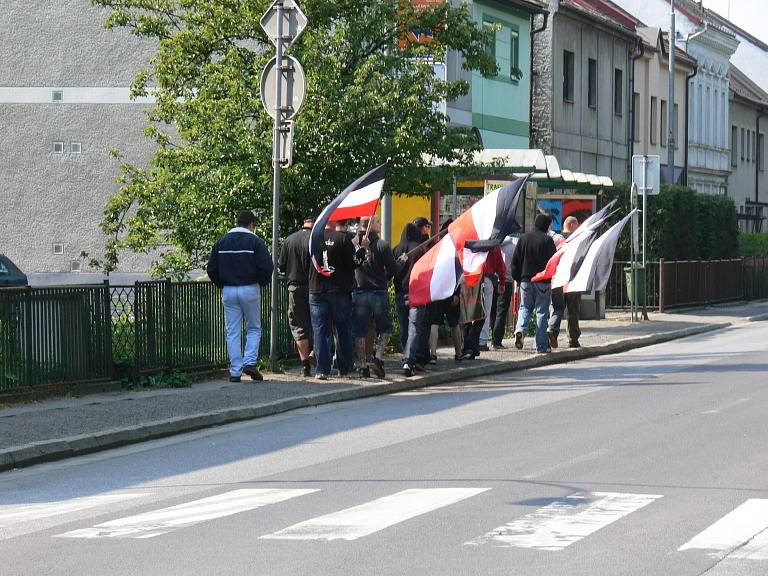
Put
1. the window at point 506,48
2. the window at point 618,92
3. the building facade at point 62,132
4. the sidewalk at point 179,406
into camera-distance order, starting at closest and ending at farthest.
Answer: the sidewalk at point 179,406, the building facade at point 62,132, the window at point 506,48, the window at point 618,92

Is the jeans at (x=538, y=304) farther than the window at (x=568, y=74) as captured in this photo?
No

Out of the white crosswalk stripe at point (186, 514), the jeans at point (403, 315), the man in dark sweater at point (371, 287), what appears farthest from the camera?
the jeans at point (403, 315)

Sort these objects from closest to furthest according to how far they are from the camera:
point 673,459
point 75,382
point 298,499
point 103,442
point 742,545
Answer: point 742,545 < point 298,499 < point 673,459 < point 103,442 < point 75,382

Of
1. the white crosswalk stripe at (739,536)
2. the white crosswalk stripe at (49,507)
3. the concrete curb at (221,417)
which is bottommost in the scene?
the white crosswalk stripe at (49,507)

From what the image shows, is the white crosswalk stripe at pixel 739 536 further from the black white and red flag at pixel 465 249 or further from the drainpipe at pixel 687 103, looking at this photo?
the drainpipe at pixel 687 103

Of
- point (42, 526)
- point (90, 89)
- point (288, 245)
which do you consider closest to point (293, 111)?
point (288, 245)

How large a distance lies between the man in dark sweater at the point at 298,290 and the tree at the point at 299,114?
292 centimetres

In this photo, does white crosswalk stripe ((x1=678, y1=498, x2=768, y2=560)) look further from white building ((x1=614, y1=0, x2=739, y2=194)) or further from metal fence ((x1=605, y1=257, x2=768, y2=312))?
white building ((x1=614, y1=0, x2=739, y2=194))

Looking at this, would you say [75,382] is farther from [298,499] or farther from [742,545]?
[742,545]

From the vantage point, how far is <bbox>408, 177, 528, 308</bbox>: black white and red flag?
1742 cm

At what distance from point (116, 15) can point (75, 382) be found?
8.01 meters

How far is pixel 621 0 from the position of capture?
58.6 meters

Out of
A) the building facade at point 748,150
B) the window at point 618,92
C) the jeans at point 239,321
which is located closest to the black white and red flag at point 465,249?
the jeans at point 239,321

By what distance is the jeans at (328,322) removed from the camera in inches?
644
